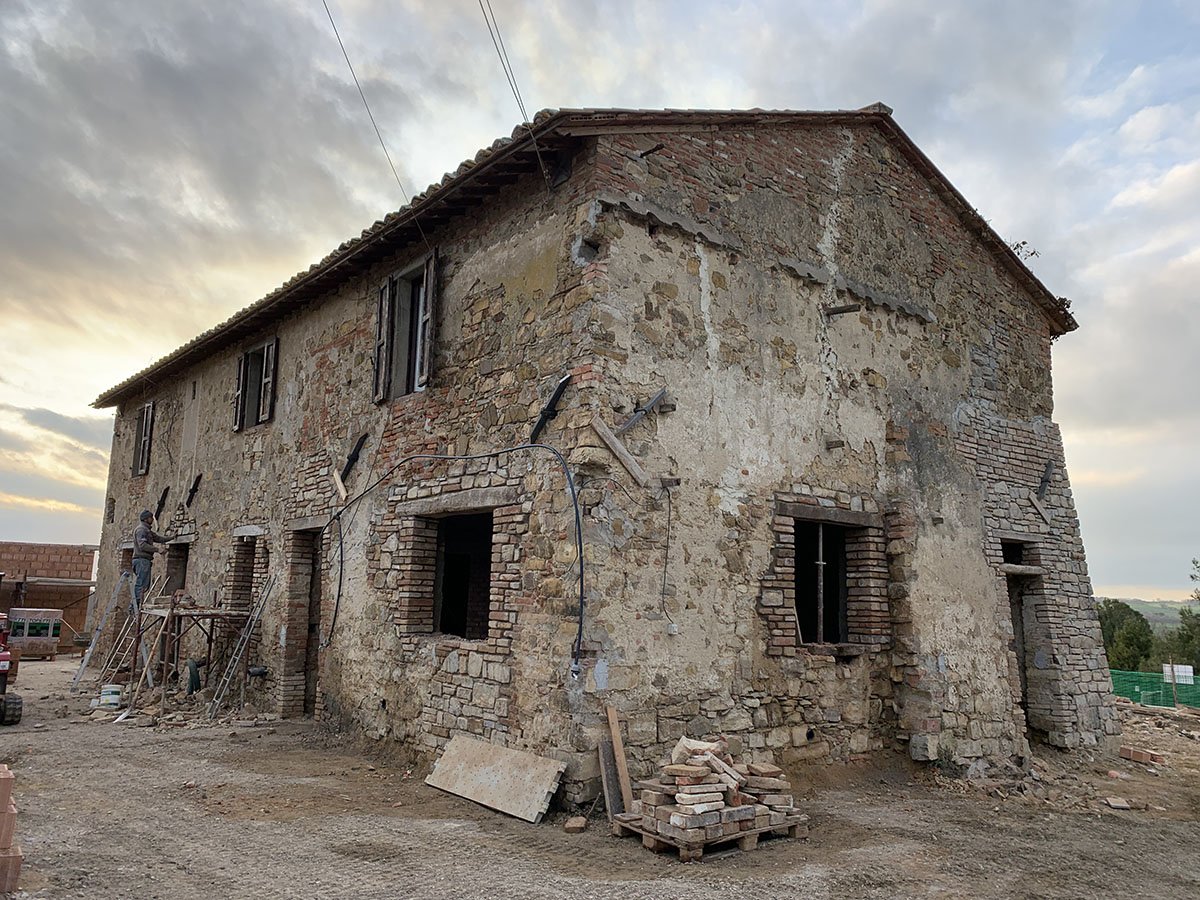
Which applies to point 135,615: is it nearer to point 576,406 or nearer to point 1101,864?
point 576,406

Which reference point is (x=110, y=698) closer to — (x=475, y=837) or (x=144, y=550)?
(x=144, y=550)

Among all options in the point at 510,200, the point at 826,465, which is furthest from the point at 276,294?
the point at 826,465

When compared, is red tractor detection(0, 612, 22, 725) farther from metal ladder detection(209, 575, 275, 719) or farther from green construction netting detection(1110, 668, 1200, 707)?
green construction netting detection(1110, 668, 1200, 707)

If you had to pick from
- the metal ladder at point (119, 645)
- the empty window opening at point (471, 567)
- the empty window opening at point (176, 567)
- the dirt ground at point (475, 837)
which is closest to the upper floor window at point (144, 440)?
the metal ladder at point (119, 645)

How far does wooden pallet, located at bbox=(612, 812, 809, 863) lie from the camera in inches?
214

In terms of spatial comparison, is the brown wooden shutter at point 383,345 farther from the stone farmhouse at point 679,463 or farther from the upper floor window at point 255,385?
the upper floor window at point 255,385

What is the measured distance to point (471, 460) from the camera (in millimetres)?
8062

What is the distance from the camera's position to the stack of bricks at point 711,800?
5.52 meters

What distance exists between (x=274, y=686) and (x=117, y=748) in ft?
7.19

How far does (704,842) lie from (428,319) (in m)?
5.66

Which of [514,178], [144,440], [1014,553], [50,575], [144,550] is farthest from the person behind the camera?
[50,575]

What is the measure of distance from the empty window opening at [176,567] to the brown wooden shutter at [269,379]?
3.48 meters

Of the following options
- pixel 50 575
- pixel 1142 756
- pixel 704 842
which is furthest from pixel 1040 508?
pixel 50 575

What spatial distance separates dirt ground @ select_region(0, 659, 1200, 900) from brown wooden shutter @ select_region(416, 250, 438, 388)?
382cm
